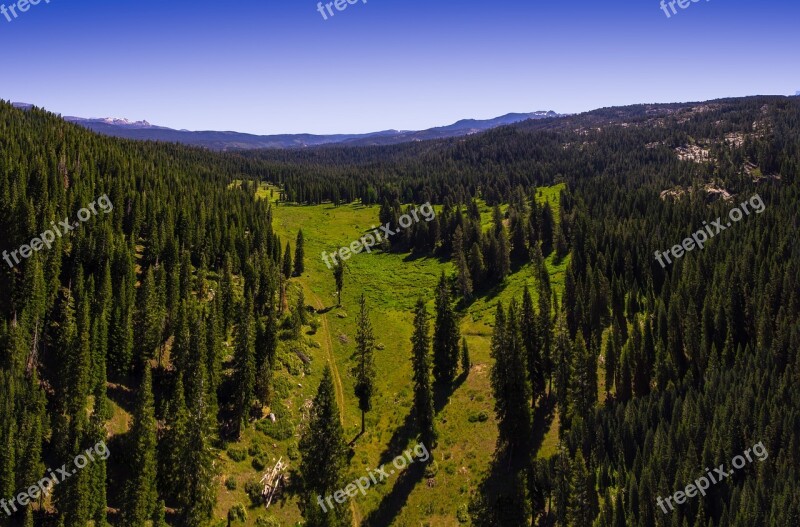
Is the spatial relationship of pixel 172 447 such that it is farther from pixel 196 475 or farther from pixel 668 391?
pixel 668 391

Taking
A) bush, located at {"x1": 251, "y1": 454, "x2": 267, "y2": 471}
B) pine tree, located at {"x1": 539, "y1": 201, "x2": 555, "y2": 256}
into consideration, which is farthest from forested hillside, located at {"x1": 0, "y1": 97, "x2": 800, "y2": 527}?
pine tree, located at {"x1": 539, "y1": 201, "x2": 555, "y2": 256}

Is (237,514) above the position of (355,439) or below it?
above

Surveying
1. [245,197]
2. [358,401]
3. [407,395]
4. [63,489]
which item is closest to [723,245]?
[407,395]

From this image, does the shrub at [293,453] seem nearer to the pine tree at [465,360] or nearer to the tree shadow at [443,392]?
the tree shadow at [443,392]

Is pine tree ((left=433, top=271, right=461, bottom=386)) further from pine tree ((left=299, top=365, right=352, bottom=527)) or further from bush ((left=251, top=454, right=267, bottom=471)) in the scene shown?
bush ((left=251, top=454, right=267, bottom=471))

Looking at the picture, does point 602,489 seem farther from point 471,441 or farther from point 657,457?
point 471,441

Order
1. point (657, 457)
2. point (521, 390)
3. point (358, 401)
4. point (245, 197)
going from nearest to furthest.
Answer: point (657, 457)
point (521, 390)
point (358, 401)
point (245, 197)

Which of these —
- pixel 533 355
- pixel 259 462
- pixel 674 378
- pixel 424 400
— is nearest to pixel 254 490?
pixel 259 462
